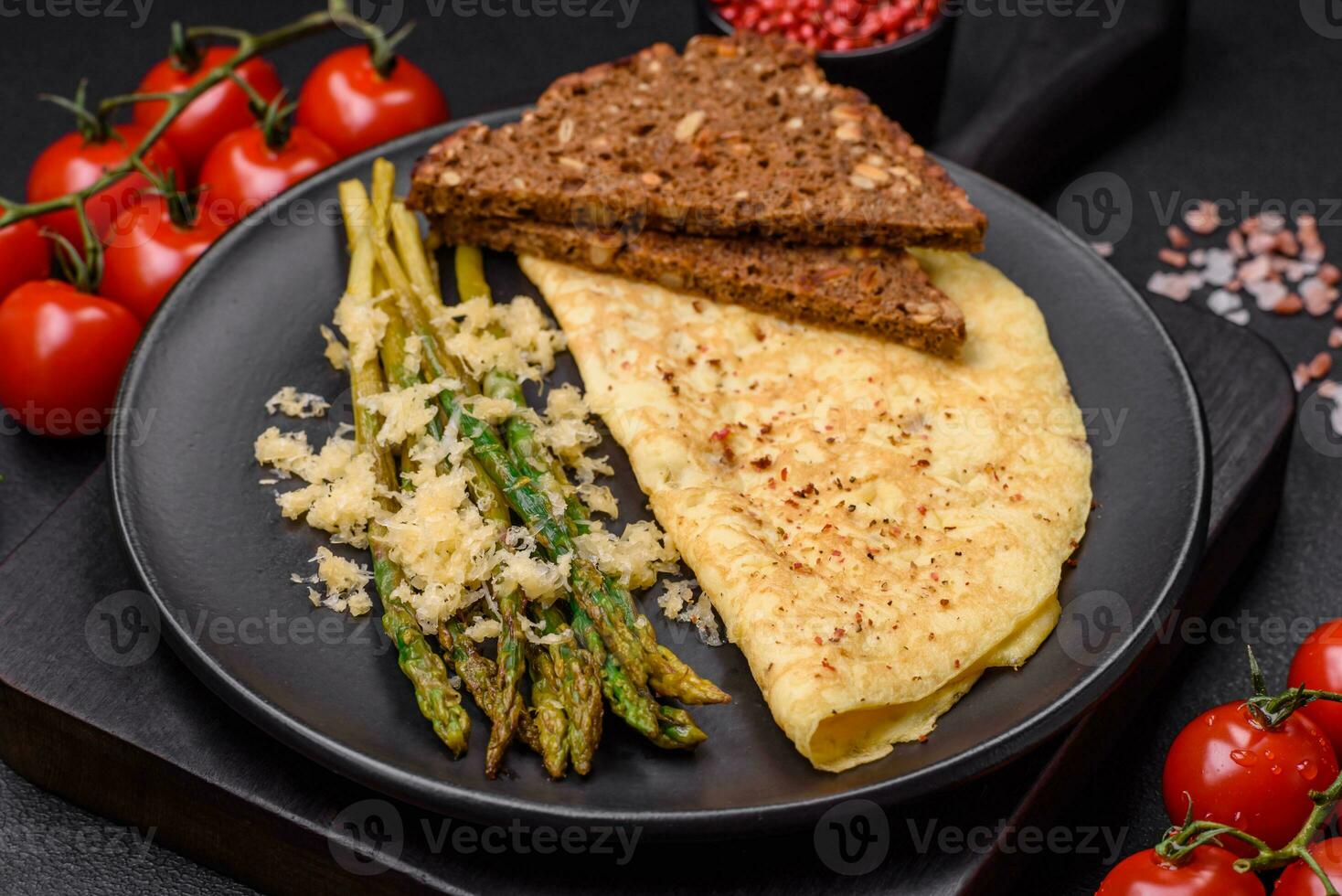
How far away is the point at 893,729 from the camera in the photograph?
388 centimetres

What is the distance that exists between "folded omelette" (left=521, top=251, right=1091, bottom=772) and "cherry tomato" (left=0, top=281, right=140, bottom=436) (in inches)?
59.7

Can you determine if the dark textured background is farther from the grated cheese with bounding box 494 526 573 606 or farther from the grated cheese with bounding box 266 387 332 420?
the grated cheese with bounding box 494 526 573 606

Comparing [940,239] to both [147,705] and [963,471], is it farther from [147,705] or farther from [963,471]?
[147,705]

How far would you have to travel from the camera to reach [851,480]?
441 cm

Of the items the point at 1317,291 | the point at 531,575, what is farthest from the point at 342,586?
the point at 1317,291

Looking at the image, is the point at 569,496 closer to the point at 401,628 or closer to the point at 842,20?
the point at 401,628

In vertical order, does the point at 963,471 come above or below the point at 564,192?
below

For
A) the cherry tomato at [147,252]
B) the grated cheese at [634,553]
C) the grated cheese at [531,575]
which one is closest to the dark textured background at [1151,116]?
the cherry tomato at [147,252]

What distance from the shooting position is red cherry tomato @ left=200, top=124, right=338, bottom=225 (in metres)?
5.88

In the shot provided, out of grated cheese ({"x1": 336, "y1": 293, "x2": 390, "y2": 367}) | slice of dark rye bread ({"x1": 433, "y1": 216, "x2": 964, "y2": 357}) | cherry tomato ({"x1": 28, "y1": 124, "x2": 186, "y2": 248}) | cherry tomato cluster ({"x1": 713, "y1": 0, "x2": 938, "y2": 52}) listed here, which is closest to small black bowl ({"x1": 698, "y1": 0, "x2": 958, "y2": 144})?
cherry tomato cluster ({"x1": 713, "y1": 0, "x2": 938, "y2": 52})

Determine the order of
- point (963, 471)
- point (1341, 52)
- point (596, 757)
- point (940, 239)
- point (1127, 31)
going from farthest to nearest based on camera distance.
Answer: point (1341, 52) → point (1127, 31) → point (940, 239) → point (963, 471) → point (596, 757)

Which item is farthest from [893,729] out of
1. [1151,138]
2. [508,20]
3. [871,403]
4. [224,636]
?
[508,20]

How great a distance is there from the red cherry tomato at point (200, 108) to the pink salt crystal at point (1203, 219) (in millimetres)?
3912

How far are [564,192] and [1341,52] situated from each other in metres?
4.23
